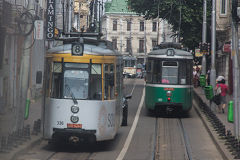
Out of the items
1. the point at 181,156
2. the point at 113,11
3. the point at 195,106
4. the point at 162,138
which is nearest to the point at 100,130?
the point at 181,156

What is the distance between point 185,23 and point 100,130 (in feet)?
108

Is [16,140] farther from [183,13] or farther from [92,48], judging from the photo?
[183,13]

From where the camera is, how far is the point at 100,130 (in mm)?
15508

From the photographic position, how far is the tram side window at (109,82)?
51.8ft

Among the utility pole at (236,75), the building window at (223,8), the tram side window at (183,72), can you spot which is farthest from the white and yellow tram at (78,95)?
the building window at (223,8)

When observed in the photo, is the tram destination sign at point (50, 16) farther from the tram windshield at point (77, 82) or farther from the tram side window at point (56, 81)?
the tram windshield at point (77, 82)

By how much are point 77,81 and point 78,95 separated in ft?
1.18

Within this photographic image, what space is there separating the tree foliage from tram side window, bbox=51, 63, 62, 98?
2963cm

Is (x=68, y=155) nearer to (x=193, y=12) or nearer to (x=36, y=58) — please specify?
(x=36, y=58)

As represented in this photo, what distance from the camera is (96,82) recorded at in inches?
613

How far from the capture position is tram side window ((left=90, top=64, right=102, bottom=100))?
1550cm

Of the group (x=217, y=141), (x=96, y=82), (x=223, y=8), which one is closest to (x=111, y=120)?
(x=96, y=82)

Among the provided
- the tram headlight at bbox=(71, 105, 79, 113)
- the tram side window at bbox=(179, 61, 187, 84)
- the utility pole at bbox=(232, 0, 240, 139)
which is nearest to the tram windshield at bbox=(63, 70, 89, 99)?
the tram headlight at bbox=(71, 105, 79, 113)

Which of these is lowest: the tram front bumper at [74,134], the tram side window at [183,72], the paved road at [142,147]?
the paved road at [142,147]
